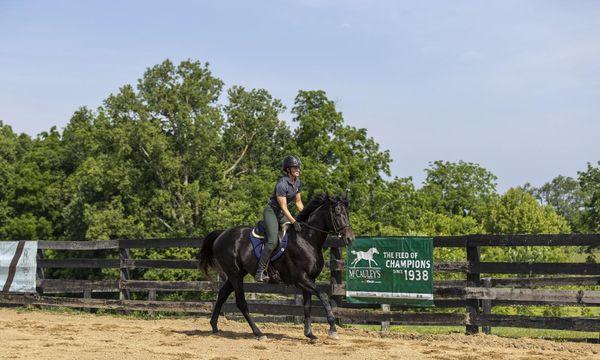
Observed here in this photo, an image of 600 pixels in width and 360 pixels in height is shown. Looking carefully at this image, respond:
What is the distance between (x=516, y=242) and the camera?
408 inches

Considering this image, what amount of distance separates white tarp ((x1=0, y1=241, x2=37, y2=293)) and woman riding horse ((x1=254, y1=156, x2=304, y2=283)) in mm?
8620

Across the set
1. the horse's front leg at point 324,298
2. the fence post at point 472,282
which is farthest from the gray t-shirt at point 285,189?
the fence post at point 472,282

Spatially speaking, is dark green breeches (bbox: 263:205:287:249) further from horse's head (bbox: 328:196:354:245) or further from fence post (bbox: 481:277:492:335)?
fence post (bbox: 481:277:492:335)

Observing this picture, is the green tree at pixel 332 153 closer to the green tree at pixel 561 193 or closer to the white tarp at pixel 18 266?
the white tarp at pixel 18 266

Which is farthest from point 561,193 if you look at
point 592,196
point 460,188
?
point 592,196

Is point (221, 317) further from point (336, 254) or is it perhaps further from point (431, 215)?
point (431, 215)

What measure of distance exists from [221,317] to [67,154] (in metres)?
43.0

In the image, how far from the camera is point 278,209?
1096 centimetres

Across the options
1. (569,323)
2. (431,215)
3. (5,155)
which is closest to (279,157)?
(431,215)

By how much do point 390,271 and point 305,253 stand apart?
5.46 feet

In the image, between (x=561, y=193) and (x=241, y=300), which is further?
(x=561, y=193)

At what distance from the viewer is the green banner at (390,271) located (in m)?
11.2

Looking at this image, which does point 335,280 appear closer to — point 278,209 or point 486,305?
point 278,209

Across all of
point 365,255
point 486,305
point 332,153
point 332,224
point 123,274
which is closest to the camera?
point 332,224
